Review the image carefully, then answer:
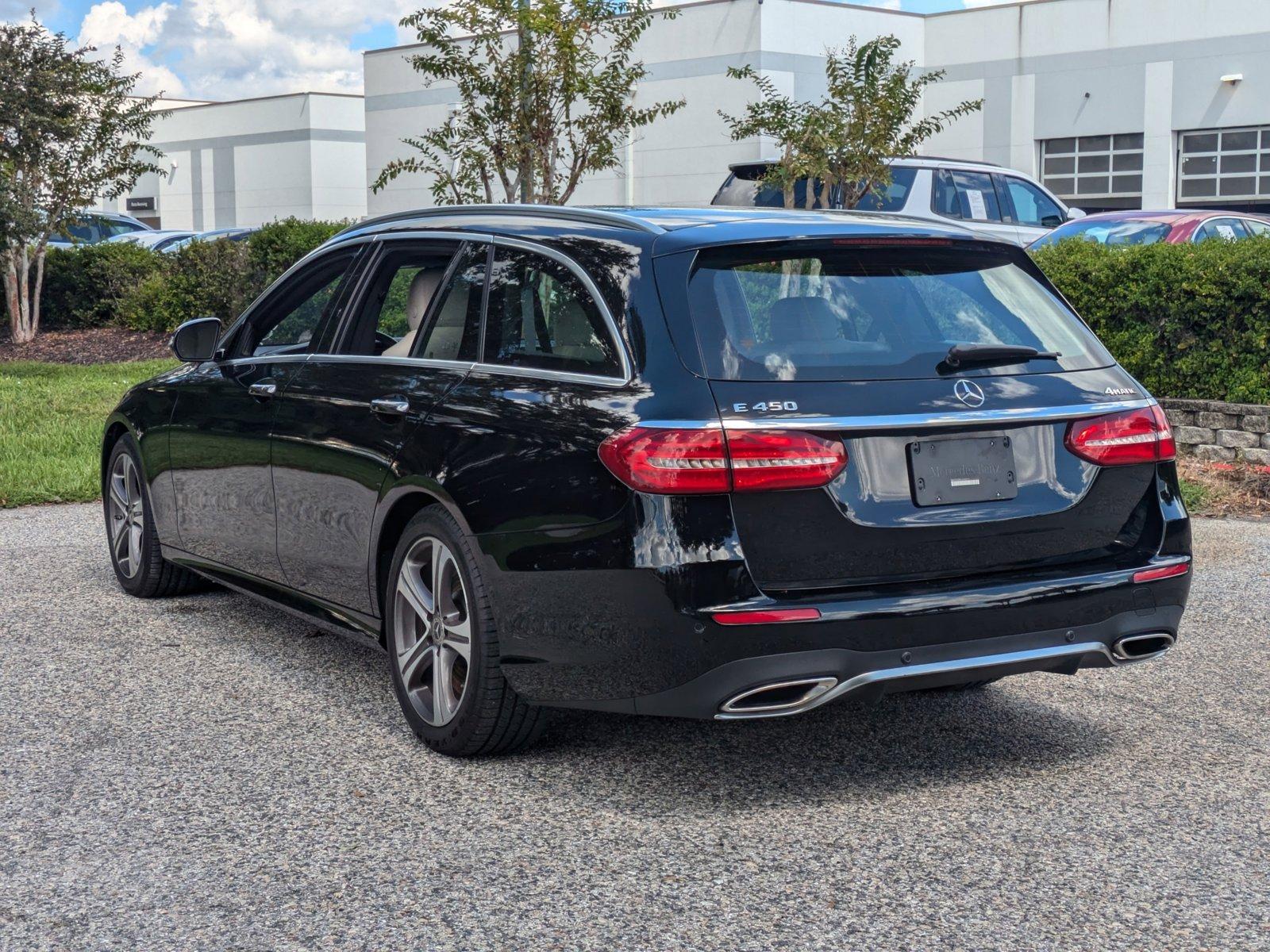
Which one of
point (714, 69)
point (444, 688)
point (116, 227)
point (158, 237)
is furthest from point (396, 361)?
point (714, 69)

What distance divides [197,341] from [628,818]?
3128 mm

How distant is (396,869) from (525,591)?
2.74ft

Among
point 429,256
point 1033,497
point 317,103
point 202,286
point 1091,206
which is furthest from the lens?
point 317,103

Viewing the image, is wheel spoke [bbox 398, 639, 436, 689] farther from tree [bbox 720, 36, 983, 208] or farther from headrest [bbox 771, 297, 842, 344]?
tree [bbox 720, 36, 983, 208]

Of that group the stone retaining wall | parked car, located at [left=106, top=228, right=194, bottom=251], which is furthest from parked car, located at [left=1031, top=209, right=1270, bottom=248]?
parked car, located at [left=106, top=228, right=194, bottom=251]

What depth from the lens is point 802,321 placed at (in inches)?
171

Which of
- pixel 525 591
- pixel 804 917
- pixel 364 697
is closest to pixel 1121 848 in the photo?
pixel 804 917

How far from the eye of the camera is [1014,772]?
183 inches

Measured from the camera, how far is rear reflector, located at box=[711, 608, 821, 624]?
3998 millimetres

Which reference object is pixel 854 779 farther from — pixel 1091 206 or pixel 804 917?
pixel 1091 206

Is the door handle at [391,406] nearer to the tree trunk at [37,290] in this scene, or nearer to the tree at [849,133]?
the tree at [849,133]

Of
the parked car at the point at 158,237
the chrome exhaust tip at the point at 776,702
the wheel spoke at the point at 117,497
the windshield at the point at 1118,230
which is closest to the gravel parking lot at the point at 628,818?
the chrome exhaust tip at the point at 776,702

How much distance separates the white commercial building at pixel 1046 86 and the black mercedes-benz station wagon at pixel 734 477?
1125 inches

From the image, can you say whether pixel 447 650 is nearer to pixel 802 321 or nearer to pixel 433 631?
pixel 433 631
